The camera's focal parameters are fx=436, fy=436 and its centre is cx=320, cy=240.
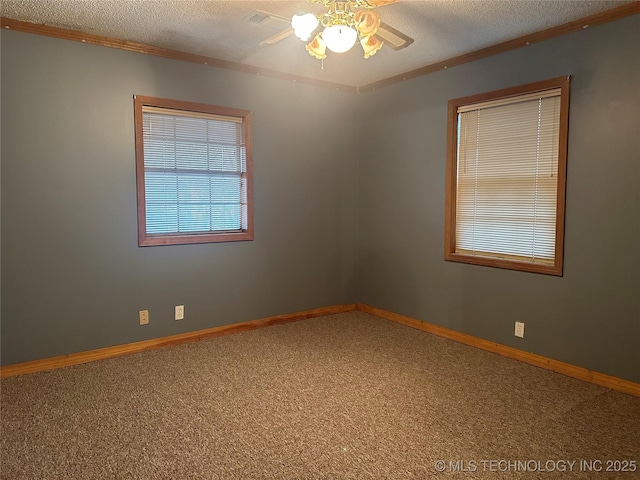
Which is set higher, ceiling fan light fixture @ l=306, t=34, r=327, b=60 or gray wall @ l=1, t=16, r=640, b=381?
ceiling fan light fixture @ l=306, t=34, r=327, b=60

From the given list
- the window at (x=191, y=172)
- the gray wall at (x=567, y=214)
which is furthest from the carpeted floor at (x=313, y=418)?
the window at (x=191, y=172)

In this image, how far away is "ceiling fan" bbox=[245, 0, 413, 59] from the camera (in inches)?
87.8

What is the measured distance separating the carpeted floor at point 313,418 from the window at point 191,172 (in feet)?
3.55

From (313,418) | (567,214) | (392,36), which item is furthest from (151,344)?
(567,214)

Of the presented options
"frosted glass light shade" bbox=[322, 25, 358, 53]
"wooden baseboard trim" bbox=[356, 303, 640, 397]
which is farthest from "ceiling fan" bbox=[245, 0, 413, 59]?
"wooden baseboard trim" bbox=[356, 303, 640, 397]

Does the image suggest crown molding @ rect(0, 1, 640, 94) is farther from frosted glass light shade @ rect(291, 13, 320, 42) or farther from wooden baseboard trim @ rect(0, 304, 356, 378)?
wooden baseboard trim @ rect(0, 304, 356, 378)

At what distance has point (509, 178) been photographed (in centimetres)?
353

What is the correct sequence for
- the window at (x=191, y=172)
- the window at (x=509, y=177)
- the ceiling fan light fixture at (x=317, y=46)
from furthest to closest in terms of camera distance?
the window at (x=191, y=172), the window at (x=509, y=177), the ceiling fan light fixture at (x=317, y=46)

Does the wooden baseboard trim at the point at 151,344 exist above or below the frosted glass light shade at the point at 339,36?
below

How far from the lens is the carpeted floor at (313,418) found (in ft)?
6.83

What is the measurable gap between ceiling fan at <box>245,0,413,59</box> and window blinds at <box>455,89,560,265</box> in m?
1.34

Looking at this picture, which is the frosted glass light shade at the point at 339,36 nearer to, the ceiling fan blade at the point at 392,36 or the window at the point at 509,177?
the ceiling fan blade at the point at 392,36

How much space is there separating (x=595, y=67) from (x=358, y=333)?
2.80 metres

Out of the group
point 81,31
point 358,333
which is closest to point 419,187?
point 358,333
